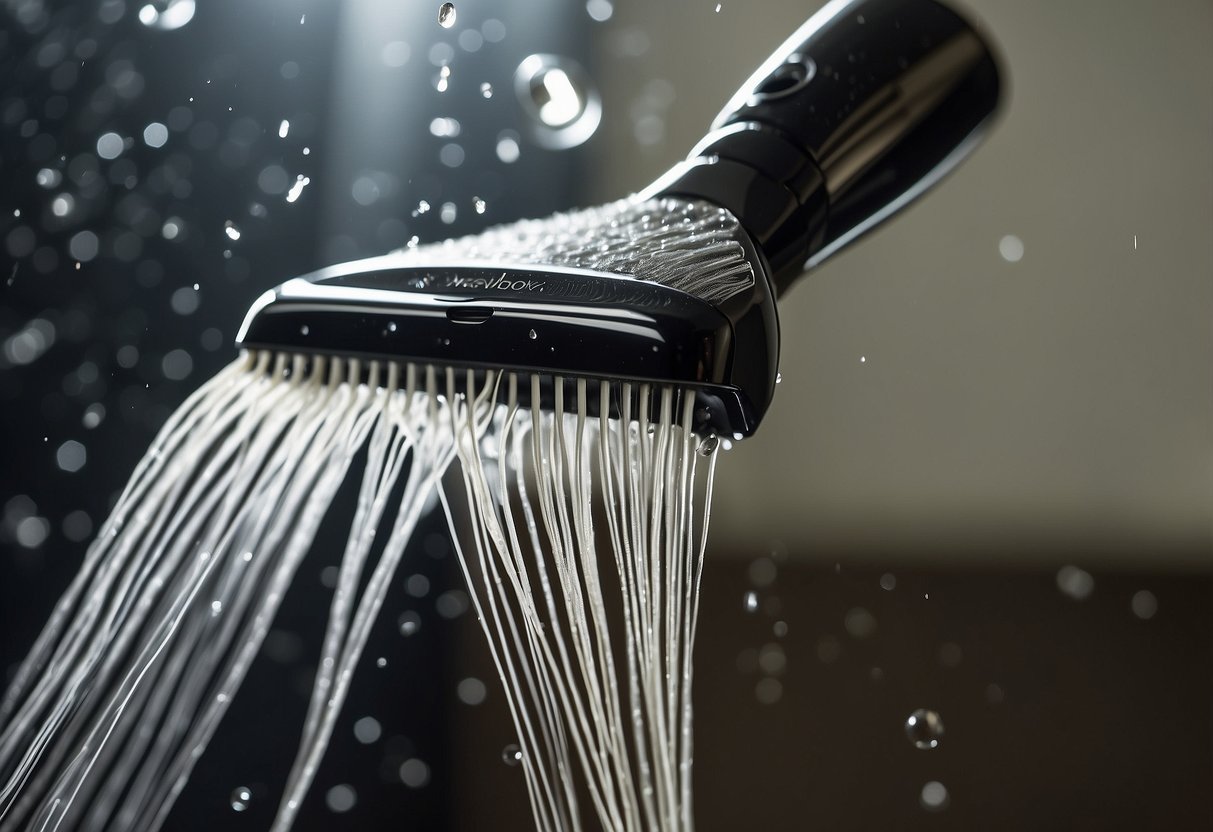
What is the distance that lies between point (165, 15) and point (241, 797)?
16.2 inches

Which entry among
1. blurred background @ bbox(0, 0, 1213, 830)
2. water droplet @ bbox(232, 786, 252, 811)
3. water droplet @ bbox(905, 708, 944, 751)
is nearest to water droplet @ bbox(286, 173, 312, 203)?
blurred background @ bbox(0, 0, 1213, 830)

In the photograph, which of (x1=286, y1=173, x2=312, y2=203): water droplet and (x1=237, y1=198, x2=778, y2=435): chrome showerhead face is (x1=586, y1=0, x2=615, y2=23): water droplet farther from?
(x1=237, y1=198, x2=778, y2=435): chrome showerhead face

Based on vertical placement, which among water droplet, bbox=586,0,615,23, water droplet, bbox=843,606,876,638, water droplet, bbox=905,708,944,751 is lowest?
water droplet, bbox=905,708,944,751

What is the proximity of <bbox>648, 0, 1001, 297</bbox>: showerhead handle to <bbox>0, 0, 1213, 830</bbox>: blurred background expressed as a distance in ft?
0.55

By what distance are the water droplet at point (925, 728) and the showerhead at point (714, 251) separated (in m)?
0.31

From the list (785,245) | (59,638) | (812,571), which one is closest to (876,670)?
(812,571)

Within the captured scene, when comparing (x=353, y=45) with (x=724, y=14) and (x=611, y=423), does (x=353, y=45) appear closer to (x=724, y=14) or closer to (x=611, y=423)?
(x=724, y=14)

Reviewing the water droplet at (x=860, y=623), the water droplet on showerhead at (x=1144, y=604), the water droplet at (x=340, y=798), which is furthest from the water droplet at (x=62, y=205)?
the water droplet on showerhead at (x=1144, y=604)

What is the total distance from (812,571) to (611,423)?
324 millimetres

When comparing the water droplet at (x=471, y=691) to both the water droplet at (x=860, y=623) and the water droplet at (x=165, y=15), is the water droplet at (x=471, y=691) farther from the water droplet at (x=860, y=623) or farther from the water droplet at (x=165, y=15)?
the water droplet at (x=165, y=15)

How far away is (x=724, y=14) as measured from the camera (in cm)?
59

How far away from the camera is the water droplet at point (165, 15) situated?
0.47 meters

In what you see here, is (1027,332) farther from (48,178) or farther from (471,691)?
(48,178)

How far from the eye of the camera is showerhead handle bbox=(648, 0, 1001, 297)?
12.1 inches
